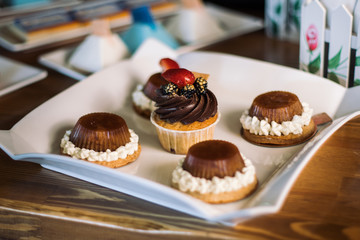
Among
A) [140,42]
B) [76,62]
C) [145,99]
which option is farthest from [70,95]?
[140,42]

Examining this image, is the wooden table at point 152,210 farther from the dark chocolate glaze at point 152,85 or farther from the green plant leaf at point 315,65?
the dark chocolate glaze at point 152,85

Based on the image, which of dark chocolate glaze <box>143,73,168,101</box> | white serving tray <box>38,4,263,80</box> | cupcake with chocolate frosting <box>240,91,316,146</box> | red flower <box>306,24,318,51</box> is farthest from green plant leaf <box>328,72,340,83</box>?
white serving tray <box>38,4,263,80</box>

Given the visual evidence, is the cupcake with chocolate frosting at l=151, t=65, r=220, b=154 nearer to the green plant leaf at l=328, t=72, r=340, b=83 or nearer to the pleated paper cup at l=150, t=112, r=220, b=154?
A: the pleated paper cup at l=150, t=112, r=220, b=154


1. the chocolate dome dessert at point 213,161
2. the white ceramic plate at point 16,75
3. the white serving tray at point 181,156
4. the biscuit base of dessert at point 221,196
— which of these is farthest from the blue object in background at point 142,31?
the biscuit base of dessert at point 221,196

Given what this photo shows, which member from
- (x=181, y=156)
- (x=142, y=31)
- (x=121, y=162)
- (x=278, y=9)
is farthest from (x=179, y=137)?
(x=278, y=9)

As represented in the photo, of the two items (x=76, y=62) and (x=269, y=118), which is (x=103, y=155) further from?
(x=76, y=62)

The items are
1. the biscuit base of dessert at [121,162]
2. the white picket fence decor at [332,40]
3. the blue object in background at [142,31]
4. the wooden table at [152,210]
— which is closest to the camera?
the wooden table at [152,210]
